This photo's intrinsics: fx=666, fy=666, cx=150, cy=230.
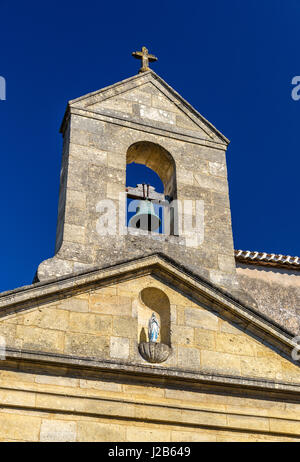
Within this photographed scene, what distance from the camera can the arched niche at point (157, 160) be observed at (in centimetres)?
973

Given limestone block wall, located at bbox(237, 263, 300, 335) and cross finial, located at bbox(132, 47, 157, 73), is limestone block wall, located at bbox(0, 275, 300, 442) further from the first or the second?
cross finial, located at bbox(132, 47, 157, 73)

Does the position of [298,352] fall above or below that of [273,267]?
below

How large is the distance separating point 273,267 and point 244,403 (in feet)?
10.7

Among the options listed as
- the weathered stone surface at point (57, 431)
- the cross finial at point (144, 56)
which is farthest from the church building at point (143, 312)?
the cross finial at point (144, 56)

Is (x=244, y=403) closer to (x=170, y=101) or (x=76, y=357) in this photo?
(x=76, y=357)

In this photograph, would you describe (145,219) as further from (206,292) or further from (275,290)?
(275,290)

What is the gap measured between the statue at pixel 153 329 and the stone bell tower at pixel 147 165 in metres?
0.88

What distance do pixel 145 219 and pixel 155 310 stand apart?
69.9 inches

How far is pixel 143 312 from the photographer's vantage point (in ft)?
25.7
